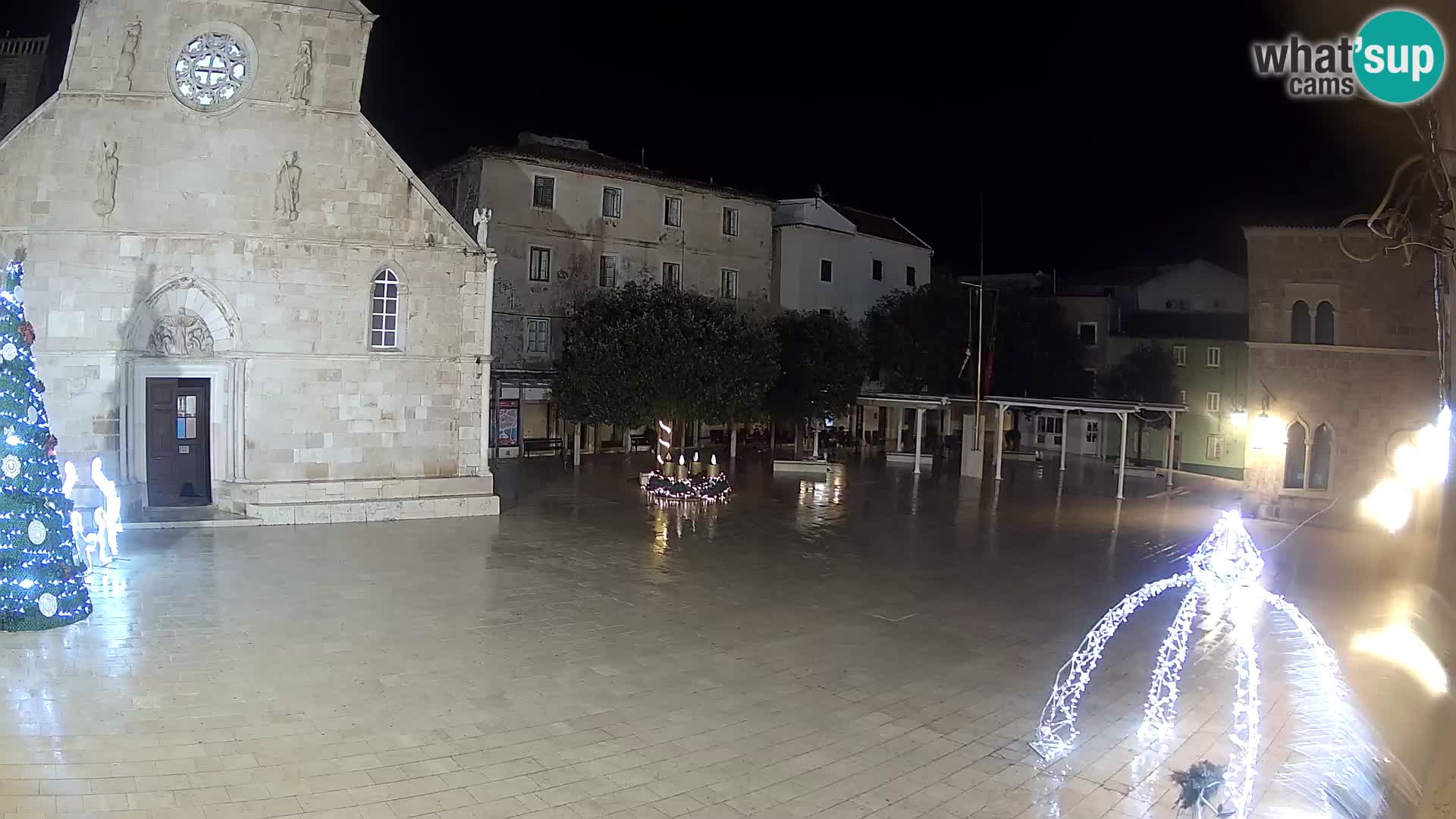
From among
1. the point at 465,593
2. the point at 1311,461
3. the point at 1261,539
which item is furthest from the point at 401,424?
the point at 1311,461

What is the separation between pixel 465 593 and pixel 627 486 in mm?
13492

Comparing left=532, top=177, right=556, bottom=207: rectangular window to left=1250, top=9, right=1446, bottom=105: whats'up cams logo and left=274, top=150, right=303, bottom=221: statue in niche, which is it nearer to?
left=274, top=150, right=303, bottom=221: statue in niche

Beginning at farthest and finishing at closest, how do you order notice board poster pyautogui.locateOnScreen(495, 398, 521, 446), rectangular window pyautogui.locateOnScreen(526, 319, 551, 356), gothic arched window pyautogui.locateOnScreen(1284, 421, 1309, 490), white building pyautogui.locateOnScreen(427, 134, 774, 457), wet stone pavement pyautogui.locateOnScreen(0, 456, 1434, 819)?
rectangular window pyautogui.locateOnScreen(526, 319, 551, 356)
notice board poster pyautogui.locateOnScreen(495, 398, 521, 446)
white building pyautogui.locateOnScreen(427, 134, 774, 457)
gothic arched window pyautogui.locateOnScreen(1284, 421, 1309, 490)
wet stone pavement pyautogui.locateOnScreen(0, 456, 1434, 819)

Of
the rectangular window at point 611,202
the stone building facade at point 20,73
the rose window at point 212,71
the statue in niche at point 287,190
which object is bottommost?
the statue in niche at point 287,190

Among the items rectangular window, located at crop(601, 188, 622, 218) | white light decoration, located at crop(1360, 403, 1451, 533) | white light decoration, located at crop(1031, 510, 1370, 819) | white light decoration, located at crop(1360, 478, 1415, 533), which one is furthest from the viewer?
rectangular window, located at crop(601, 188, 622, 218)

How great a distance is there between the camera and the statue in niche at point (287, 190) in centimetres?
1928

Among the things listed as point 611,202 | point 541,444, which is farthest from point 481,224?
point 611,202

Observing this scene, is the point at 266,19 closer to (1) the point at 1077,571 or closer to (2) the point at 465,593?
(2) the point at 465,593

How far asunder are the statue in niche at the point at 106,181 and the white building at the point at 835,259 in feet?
95.3

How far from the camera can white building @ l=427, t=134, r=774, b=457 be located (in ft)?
114

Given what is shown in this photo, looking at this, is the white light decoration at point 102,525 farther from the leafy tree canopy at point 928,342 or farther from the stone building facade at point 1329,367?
the leafy tree canopy at point 928,342

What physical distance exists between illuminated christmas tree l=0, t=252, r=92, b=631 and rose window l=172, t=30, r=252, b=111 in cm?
854

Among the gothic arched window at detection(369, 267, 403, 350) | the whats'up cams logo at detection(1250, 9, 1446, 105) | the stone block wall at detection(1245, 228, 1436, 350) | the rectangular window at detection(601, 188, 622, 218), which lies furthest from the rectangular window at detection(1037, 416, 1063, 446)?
the whats'up cams logo at detection(1250, 9, 1446, 105)

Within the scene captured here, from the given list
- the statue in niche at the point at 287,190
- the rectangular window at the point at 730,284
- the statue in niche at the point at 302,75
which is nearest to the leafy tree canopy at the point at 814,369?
the rectangular window at the point at 730,284
